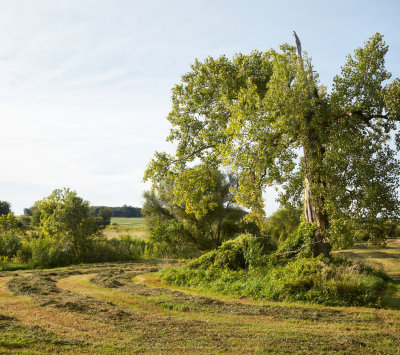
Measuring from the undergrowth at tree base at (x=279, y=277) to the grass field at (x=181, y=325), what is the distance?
26.8 inches

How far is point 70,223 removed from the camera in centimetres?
2417

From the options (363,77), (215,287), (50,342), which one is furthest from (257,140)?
(50,342)

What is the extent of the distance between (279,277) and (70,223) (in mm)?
Result: 17696

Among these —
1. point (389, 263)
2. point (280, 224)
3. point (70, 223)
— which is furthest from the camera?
point (280, 224)

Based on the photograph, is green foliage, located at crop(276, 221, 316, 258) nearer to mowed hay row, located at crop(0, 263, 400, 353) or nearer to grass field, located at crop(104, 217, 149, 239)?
mowed hay row, located at crop(0, 263, 400, 353)

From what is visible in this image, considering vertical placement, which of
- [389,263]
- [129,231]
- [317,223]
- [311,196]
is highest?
[311,196]

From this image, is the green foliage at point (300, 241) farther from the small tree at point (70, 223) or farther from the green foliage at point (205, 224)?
the small tree at point (70, 223)

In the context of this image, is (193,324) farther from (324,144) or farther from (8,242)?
(8,242)

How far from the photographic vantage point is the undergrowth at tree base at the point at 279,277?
9641mm

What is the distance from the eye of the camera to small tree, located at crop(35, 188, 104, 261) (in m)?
23.7

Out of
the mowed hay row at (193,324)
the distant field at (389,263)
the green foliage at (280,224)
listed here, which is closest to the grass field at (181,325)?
the mowed hay row at (193,324)

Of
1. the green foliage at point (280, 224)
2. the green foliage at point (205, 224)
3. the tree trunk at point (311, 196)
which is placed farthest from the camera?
the green foliage at point (280, 224)

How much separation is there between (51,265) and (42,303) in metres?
13.5

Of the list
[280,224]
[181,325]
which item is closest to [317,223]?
[181,325]
